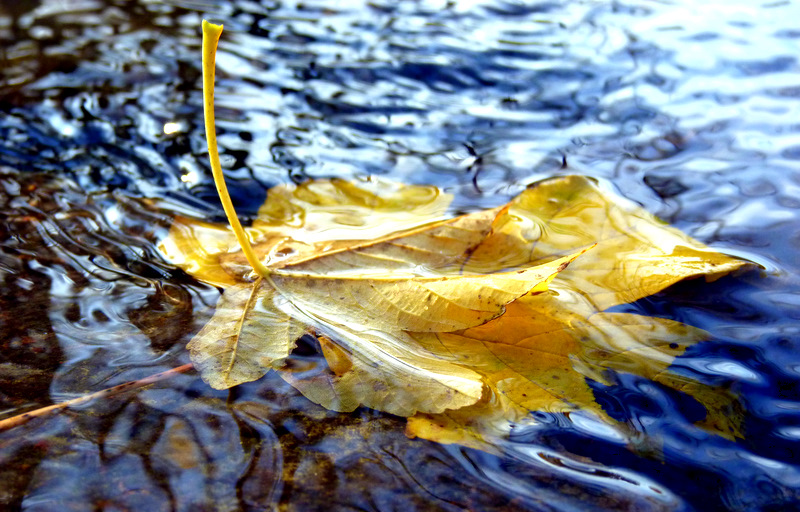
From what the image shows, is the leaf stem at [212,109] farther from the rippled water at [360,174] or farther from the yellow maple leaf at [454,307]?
the rippled water at [360,174]

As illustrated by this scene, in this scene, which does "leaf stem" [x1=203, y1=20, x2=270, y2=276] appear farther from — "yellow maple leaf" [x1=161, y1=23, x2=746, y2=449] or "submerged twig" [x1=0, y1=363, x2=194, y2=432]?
"submerged twig" [x1=0, y1=363, x2=194, y2=432]

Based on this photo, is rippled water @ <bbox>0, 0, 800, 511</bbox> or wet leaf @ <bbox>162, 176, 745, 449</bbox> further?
wet leaf @ <bbox>162, 176, 745, 449</bbox>

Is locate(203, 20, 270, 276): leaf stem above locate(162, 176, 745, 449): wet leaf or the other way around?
above

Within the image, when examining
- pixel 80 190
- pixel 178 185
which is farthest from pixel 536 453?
pixel 80 190

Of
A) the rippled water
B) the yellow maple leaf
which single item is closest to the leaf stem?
the yellow maple leaf

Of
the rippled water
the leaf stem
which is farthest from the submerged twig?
the leaf stem

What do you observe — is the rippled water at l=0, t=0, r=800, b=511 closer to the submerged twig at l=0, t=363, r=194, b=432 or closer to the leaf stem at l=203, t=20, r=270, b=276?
the submerged twig at l=0, t=363, r=194, b=432

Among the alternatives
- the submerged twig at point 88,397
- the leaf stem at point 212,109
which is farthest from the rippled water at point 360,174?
the leaf stem at point 212,109
